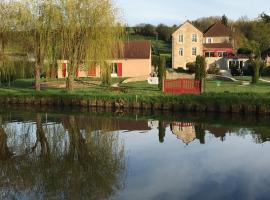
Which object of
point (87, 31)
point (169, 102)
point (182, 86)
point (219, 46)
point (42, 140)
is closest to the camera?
point (42, 140)

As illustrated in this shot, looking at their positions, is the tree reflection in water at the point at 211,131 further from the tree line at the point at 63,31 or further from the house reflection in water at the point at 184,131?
the tree line at the point at 63,31

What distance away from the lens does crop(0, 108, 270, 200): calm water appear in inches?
414

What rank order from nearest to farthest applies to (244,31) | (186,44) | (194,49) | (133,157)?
(133,157) < (186,44) < (194,49) < (244,31)

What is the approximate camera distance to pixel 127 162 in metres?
13.3

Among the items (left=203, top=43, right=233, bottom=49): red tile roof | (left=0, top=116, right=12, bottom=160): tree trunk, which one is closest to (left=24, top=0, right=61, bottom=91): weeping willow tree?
(left=0, top=116, right=12, bottom=160): tree trunk

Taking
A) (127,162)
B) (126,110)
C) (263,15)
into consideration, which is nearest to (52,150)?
(127,162)

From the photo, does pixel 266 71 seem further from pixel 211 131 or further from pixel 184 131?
pixel 184 131

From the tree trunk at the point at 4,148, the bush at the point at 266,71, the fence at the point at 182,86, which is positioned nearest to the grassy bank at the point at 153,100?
the fence at the point at 182,86

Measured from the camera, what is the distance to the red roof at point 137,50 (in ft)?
Result: 145

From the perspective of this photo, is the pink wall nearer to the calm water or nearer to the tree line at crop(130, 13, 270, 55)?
the tree line at crop(130, 13, 270, 55)

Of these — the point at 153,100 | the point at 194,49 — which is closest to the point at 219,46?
the point at 194,49

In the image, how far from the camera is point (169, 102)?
2439cm

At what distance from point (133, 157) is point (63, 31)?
16.2 metres

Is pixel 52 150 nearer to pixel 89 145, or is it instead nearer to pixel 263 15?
pixel 89 145
